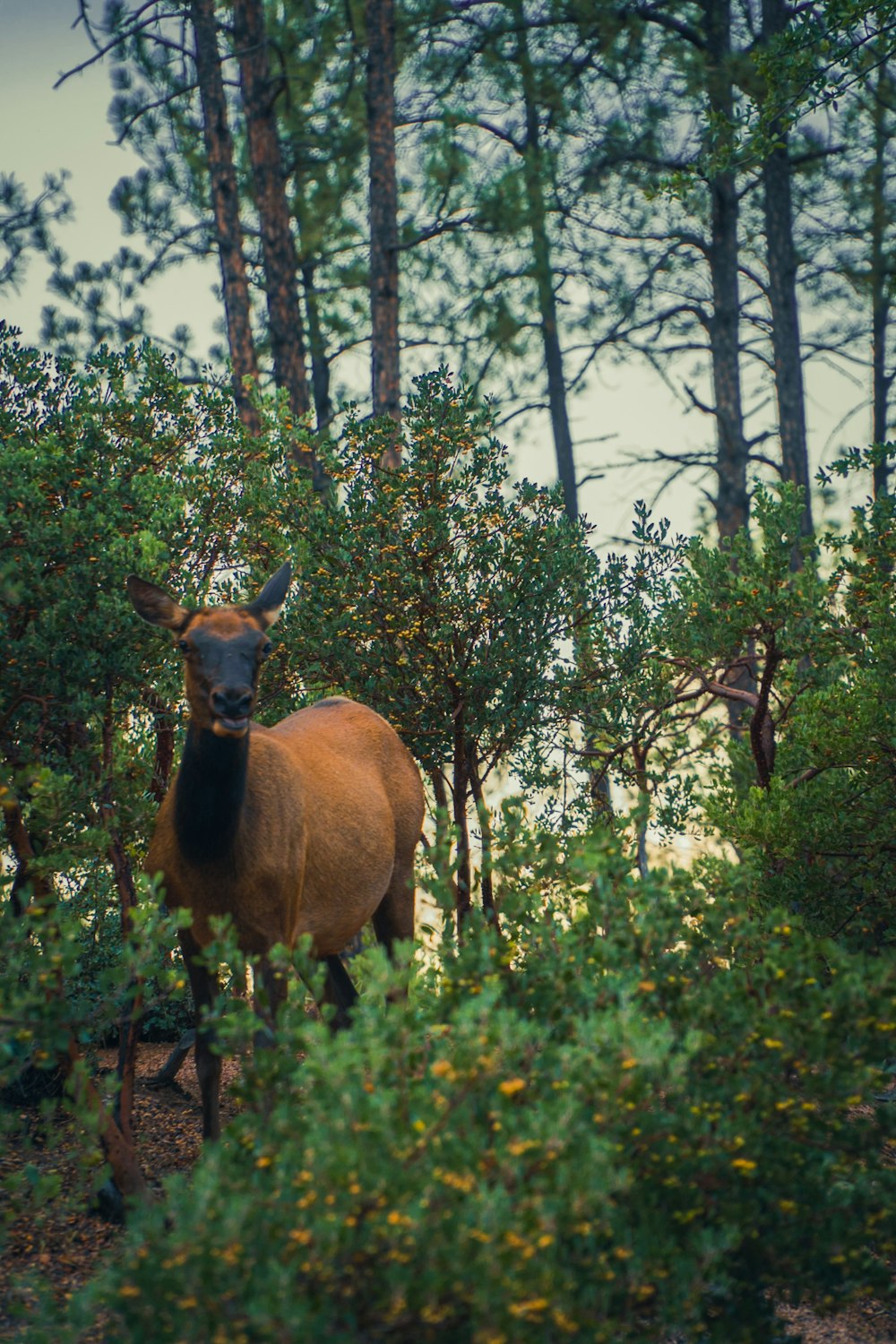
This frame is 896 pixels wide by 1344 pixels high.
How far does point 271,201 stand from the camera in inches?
673

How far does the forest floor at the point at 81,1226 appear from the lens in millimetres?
6141

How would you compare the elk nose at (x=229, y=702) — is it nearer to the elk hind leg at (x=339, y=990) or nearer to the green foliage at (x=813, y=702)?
the elk hind leg at (x=339, y=990)

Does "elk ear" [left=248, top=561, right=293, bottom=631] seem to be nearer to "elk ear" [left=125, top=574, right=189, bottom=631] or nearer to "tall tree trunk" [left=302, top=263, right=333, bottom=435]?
"elk ear" [left=125, top=574, right=189, bottom=631]

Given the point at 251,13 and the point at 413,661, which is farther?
the point at 251,13

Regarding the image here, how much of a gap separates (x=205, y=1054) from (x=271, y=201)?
12962mm

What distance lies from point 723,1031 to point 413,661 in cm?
603

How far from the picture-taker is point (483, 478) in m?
10.7

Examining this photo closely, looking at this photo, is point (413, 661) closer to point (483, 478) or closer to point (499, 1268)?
point (483, 478)

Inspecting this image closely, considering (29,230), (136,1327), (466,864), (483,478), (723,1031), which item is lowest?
(136,1327)

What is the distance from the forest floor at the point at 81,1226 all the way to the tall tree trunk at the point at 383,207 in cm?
926

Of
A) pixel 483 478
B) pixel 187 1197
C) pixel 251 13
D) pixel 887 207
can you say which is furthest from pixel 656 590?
pixel 887 207

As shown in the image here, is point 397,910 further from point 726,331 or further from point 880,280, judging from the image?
point 880,280

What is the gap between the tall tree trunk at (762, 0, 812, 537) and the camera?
20672 mm

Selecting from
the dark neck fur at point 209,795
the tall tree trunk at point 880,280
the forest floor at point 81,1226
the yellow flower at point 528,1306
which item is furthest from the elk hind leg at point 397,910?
the tall tree trunk at point 880,280
